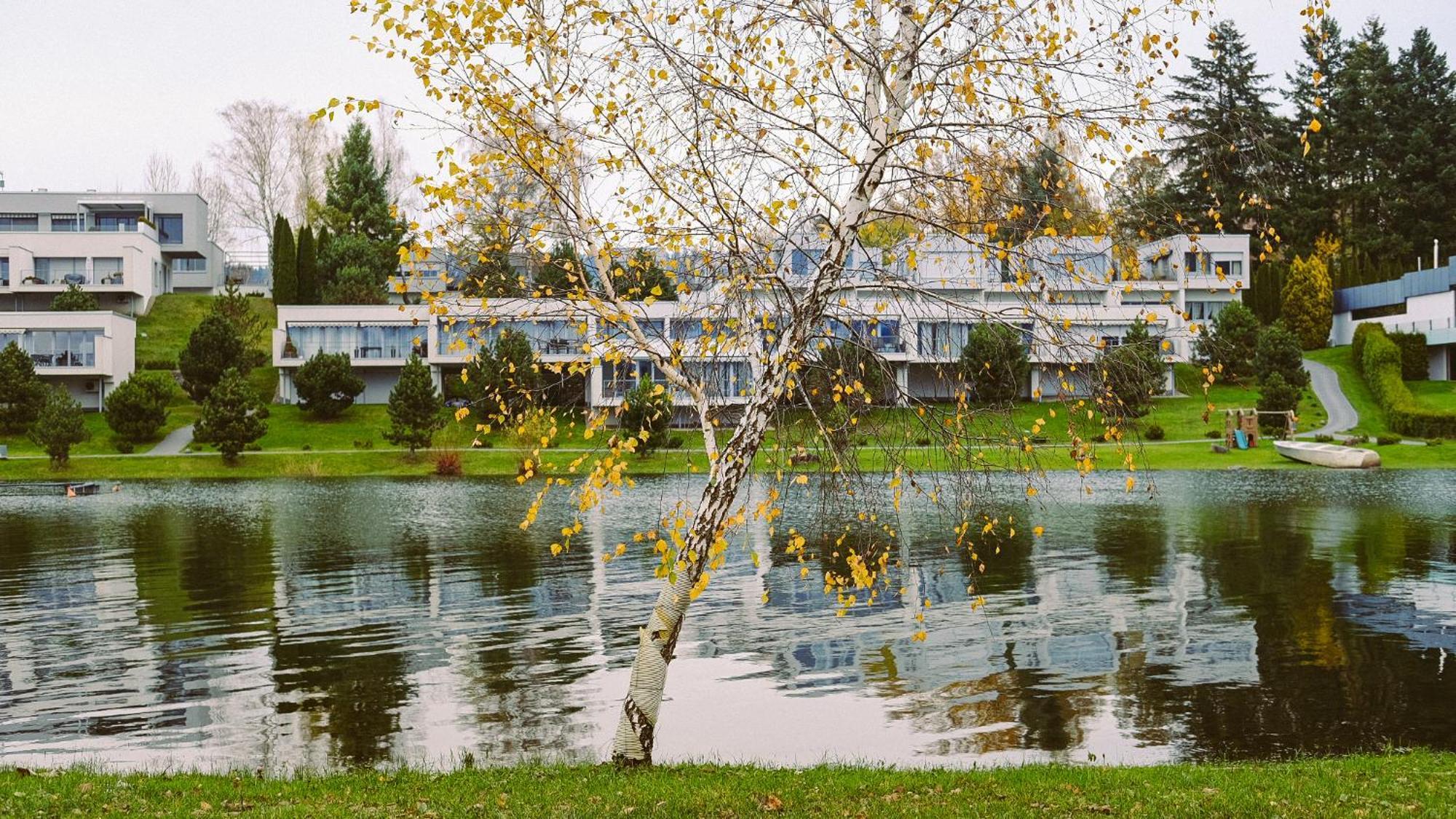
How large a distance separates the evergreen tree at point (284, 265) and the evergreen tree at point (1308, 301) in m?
68.3

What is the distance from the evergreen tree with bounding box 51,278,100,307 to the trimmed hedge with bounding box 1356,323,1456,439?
251 feet

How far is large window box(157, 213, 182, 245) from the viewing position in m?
93.8

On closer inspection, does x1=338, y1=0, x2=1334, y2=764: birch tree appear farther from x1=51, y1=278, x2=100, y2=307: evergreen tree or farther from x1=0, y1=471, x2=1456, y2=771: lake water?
x1=51, y1=278, x2=100, y2=307: evergreen tree

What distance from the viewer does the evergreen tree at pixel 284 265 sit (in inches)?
A: 3056

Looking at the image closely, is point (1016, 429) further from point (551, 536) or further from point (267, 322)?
point (267, 322)

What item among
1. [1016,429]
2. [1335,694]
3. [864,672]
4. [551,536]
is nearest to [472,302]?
[1016,429]

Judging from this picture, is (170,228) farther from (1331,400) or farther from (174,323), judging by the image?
(1331,400)

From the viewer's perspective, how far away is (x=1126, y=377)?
809 centimetres

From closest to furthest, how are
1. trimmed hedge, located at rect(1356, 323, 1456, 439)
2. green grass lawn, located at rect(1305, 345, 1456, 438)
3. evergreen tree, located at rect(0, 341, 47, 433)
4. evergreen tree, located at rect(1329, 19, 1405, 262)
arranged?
trimmed hedge, located at rect(1356, 323, 1456, 439)
evergreen tree, located at rect(0, 341, 47, 433)
green grass lawn, located at rect(1305, 345, 1456, 438)
evergreen tree, located at rect(1329, 19, 1405, 262)

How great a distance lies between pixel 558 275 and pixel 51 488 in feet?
138

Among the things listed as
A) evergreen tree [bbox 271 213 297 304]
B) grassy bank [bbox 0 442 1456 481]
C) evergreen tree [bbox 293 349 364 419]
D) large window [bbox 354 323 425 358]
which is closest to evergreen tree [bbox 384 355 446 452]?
grassy bank [bbox 0 442 1456 481]

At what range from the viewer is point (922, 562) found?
79.2ft

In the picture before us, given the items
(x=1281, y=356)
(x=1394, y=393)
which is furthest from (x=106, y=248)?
(x=1394, y=393)

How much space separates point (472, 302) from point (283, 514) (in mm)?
27868
